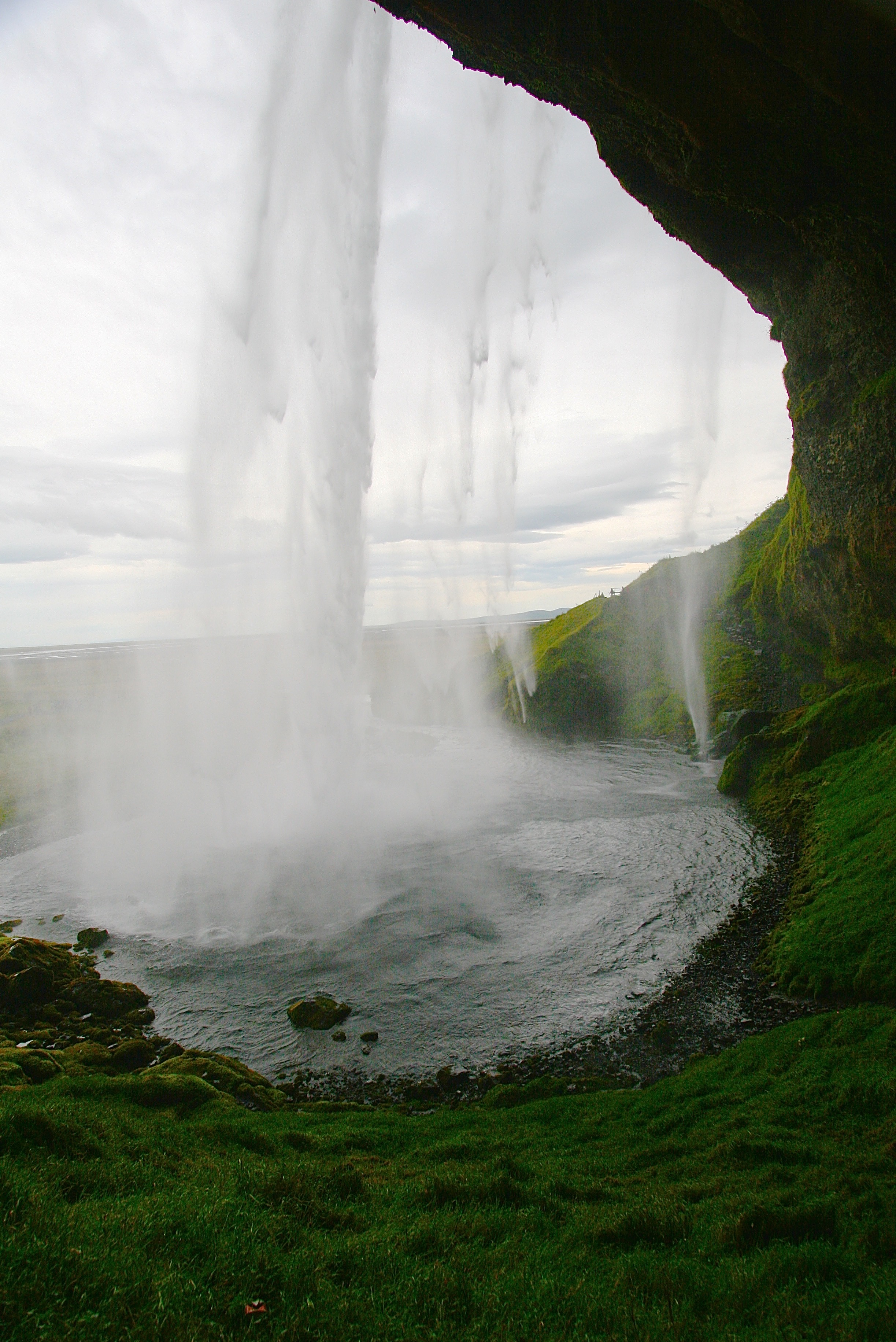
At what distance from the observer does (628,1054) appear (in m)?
13.0

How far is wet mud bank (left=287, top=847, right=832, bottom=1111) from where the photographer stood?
12.1m

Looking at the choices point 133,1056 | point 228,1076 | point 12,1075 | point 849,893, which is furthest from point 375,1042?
point 849,893

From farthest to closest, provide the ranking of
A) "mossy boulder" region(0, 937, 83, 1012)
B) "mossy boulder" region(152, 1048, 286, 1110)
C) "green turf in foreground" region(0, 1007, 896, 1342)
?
"mossy boulder" region(0, 937, 83, 1012), "mossy boulder" region(152, 1048, 286, 1110), "green turf in foreground" region(0, 1007, 896, 1342)

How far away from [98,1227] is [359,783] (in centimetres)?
3053

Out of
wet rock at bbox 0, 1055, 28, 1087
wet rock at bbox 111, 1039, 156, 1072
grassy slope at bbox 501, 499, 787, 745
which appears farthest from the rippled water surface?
grassy slope at bbox 501, 499, 787, 745

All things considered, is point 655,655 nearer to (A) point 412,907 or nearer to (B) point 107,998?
(A) point 412,907

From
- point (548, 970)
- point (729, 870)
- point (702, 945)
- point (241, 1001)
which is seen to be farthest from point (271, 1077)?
point (729, 870)

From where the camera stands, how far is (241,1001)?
52.4ft

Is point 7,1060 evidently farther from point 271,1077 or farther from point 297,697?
point 297,697

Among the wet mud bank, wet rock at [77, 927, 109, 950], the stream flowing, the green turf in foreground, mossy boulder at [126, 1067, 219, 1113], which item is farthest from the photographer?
wet rock at [77, 927, 109, 950]

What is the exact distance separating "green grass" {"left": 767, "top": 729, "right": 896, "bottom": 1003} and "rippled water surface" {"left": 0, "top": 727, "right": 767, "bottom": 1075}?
7.52ft

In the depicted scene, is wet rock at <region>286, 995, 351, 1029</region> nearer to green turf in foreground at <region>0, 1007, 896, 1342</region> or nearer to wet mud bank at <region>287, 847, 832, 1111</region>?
wet mud bank at <region>287, 847, 832, 1111</region>

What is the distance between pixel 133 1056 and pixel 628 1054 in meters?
10.6

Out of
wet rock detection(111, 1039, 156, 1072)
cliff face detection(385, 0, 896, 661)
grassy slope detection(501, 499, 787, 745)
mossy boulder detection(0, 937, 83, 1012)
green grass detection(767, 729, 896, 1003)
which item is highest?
cliff face detection(385, 0, 896, 661)
